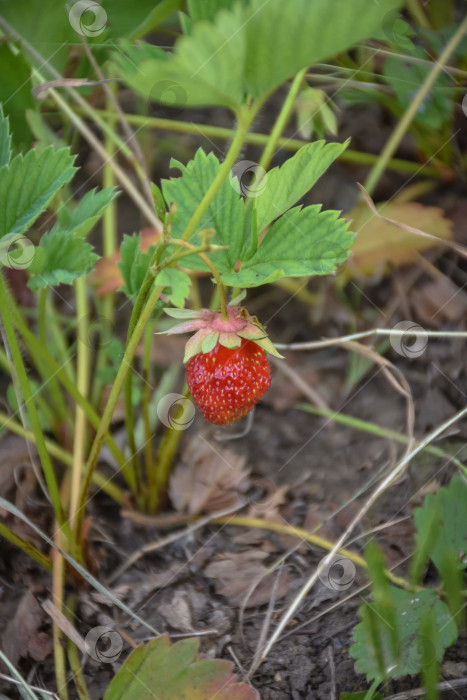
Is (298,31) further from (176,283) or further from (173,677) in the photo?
(173,677)

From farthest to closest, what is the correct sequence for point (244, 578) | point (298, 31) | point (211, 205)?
point (244, 578) < point (211, 205) < point (298, 31)

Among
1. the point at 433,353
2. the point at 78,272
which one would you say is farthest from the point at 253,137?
the point at 78,272

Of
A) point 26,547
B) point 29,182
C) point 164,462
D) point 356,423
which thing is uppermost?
point 29,182

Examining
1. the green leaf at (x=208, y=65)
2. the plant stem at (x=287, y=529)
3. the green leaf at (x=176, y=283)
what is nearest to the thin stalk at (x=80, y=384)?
the plant stem at (x=287, y=529)

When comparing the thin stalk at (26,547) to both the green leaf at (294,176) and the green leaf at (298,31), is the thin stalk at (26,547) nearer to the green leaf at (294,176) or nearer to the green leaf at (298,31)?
the green leaf at (294,176)

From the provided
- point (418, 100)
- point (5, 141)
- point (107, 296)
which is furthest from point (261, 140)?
point (5, 141)

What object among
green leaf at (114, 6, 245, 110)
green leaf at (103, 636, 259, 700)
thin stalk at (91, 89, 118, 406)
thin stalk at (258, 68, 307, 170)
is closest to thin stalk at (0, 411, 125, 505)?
thin stalk at (91, 89, 118, 406)
